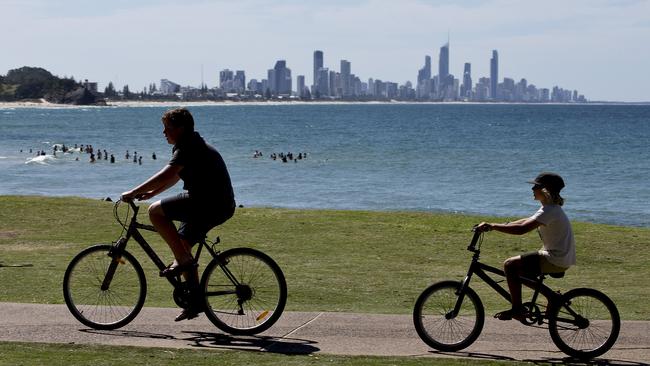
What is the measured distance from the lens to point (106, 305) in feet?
29.8

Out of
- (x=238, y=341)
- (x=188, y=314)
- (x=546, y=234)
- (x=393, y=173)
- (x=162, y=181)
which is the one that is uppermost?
(x=162, y=181)

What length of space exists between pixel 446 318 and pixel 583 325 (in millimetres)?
1074

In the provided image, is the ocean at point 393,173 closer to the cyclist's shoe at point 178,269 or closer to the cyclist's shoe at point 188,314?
the cyclist's shoe at point 188,314

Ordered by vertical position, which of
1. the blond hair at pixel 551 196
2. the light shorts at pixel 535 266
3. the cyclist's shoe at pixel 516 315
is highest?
the blond hair at pixel 551 196

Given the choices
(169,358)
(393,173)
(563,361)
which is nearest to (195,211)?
(169,358)

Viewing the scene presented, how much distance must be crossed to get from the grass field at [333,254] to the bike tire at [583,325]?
3.41 ft

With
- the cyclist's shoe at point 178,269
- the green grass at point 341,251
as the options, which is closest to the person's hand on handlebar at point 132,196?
the cyclist's shoe at point 178,269

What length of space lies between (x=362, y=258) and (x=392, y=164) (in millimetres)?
51156

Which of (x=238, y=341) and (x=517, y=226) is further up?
(x=517, y=226)

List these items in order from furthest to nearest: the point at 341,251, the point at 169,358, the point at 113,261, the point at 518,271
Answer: the point at 341,251, the point at 113,261, the point at 518,271, the point at 169,358

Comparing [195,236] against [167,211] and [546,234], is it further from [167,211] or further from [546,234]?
[546,234]

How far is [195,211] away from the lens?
839 centimetres

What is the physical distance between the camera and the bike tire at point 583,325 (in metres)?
7.96

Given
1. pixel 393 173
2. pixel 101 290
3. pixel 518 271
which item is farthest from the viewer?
pixel 393 173
